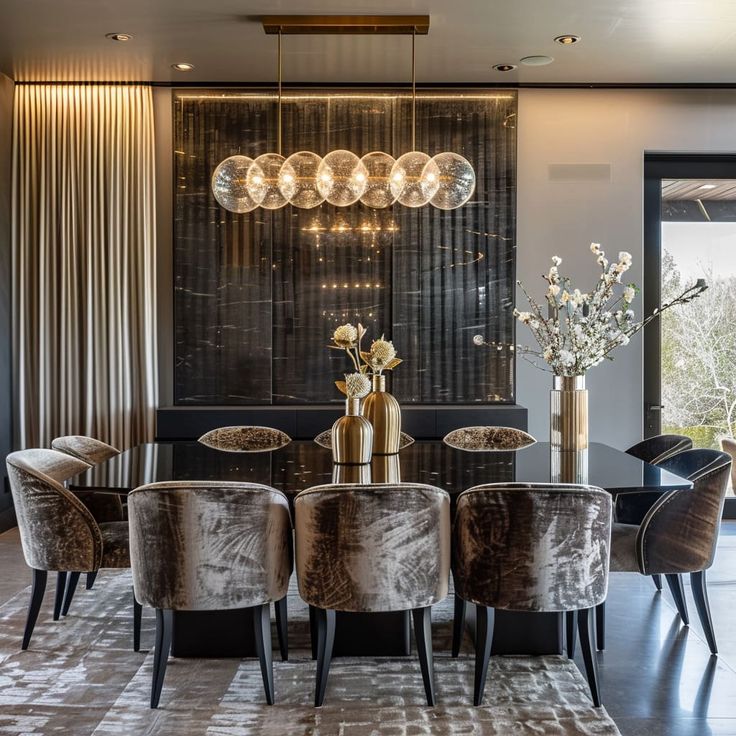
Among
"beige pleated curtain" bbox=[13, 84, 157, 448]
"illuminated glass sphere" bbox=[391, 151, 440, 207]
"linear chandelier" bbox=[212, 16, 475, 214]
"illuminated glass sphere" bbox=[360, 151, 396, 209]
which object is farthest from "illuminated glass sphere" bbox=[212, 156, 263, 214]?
"beige pleated curtain" bbox=[13, 84, 157, 448]

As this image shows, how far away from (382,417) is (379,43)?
2316mm

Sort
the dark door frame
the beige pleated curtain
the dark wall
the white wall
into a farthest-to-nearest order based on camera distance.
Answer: the dark door frame < the white wall < the beige pleated curtain < the dark wall

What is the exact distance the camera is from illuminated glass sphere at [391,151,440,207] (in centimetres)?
376

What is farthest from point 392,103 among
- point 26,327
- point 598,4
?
point 26,327

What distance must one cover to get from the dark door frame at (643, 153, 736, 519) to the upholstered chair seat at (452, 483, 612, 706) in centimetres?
332

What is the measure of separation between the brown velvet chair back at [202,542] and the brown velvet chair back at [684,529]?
141cm

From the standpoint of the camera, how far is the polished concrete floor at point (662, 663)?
103 inches

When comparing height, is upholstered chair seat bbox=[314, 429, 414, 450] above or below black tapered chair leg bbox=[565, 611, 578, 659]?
above

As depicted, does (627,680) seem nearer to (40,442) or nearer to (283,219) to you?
(283,219)

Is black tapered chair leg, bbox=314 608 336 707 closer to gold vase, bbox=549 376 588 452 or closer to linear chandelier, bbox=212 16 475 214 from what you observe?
gold vase, bbox=549 376 588 452

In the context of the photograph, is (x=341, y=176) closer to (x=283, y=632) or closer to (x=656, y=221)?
(x=283, y=632)

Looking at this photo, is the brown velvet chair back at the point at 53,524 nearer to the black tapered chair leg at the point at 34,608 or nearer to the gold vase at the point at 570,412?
the black tapered chair leg at the point at 34,608

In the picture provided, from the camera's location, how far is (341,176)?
3.78 metres

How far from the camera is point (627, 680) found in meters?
2.93
